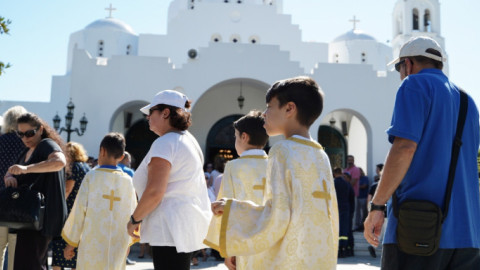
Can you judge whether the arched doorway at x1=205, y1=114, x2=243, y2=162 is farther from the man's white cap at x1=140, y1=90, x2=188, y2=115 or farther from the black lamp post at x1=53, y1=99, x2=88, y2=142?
the man's white cap at x1=140, y1=90, x2=188, y2=115

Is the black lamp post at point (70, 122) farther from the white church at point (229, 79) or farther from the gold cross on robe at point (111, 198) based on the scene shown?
the gold cross on robe at point (111, 198)

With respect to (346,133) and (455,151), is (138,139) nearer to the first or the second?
(346,133)

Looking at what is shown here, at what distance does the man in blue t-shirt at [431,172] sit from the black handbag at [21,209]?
114 inches

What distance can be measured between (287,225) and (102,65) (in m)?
16.0

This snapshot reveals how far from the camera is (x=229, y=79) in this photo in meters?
17.9

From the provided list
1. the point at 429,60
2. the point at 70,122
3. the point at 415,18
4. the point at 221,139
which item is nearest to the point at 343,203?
the point at 429,60

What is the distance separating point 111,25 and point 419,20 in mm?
17761

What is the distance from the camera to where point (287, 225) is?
2.65 metres

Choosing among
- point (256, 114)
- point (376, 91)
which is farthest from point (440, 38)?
point (256, 114)

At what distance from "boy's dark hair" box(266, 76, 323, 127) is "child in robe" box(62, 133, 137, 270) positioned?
233cm

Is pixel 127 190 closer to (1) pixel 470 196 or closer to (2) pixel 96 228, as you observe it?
(2) pixel 96 228

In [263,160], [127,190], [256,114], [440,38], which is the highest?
[440,38]

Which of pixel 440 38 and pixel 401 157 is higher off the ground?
pixel 440 38

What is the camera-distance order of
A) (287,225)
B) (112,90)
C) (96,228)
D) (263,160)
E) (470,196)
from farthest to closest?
(112,90)
(96,228)
(263,160)
(470,196)
(287,225)
